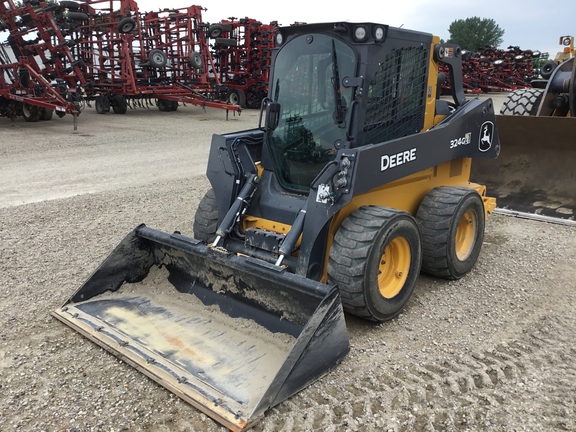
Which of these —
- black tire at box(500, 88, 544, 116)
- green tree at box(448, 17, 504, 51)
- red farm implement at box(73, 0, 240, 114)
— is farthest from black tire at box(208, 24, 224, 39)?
green tree at box(448, 17, 504, 51)

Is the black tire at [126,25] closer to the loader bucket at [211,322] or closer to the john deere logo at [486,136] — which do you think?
the loader bucket at [211,322]

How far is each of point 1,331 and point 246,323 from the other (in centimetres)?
166

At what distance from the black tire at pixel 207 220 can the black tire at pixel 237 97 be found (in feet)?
50.3

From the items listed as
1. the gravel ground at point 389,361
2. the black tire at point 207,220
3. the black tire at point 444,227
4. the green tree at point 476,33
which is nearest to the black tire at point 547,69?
the gravel ground at point 389,361

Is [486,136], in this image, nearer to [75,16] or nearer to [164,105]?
[75,16]

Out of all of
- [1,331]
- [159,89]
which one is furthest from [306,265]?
[159,89]

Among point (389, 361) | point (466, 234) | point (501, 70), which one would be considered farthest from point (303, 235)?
point (501, 70)

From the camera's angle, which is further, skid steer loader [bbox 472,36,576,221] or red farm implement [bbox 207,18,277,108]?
red farm implement [bbox 207,18,277,108]

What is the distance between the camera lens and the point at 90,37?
1598 centimetres

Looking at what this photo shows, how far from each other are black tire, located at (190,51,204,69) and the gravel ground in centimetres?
1215

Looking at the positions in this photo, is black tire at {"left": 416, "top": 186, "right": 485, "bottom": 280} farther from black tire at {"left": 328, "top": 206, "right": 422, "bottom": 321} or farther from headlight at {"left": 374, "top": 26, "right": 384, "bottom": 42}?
headlight at {"left": 374, "top": 26, "right": 384, "bottom": 42}

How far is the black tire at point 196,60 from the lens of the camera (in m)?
16.5

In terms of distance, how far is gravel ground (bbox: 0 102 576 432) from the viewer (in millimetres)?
2678

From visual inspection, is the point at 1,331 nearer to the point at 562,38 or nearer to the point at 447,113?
the point at 447,113
